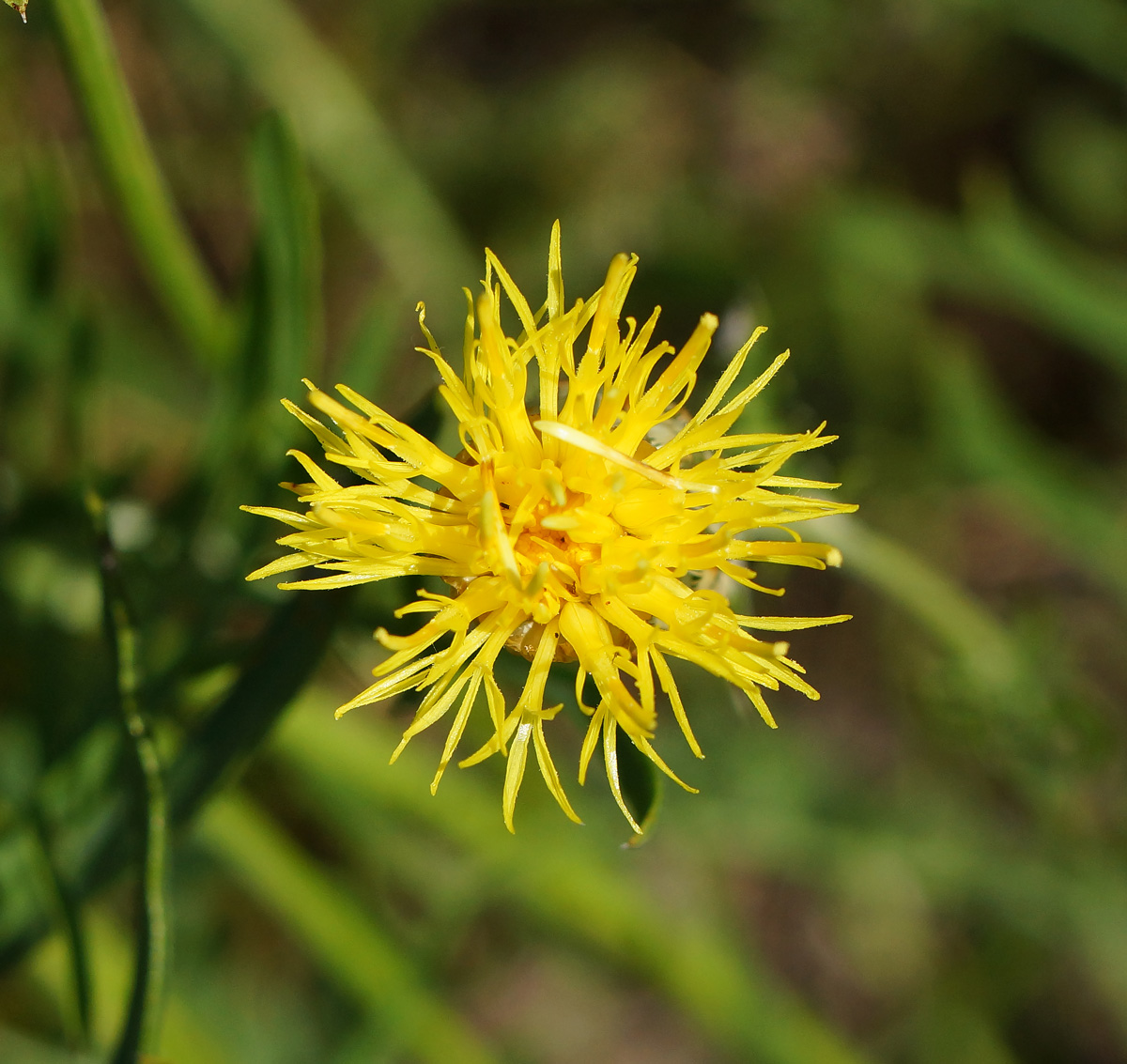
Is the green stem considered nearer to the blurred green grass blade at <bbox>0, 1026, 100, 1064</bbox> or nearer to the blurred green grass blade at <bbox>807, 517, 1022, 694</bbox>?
the blurred green grass blade at <bbox>807, 517, 1022, 694</bbox>

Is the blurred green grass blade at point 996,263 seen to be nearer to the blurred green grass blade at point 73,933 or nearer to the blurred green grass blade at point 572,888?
the blurred green grass blade at point 572,888

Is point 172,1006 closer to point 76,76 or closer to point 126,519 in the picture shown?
point 126,519

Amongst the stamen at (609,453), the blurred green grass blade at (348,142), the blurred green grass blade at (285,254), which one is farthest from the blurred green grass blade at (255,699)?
the blurred green grass blade at (348,142)

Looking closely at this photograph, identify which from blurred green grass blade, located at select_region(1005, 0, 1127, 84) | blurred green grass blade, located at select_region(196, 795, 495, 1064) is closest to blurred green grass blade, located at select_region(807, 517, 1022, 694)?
blurred green grass blade, located at select_region(196, 795, 495, 1064)

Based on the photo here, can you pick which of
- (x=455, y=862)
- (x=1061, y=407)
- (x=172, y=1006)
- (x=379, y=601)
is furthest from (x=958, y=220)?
(x=172, y=1006)

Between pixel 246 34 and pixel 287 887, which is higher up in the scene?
pixel 246 34
